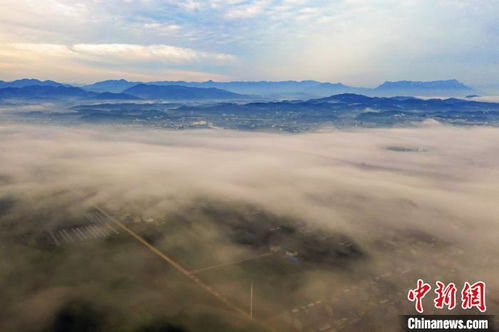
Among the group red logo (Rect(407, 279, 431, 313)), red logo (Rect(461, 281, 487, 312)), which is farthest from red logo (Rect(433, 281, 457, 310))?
red logo (Rect(407, 279, 431, 313))

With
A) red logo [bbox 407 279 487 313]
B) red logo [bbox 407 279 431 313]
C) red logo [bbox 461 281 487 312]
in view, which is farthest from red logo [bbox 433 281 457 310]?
red logo [bbox 407 279 431 313]

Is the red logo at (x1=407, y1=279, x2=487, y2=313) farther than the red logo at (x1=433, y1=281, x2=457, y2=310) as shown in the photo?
No

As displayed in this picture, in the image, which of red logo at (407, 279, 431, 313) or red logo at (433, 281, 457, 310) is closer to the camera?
red logo at (407, 279, 431, 313)

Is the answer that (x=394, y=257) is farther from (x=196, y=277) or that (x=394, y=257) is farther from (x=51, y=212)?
(x=51, y=212)

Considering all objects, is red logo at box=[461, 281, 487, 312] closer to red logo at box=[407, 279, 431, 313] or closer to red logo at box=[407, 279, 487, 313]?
red logo at box=[407, 279, 487, 313]

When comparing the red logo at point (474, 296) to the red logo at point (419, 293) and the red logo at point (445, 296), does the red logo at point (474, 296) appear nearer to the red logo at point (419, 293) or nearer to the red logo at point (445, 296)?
the red logo at point (445, 296)

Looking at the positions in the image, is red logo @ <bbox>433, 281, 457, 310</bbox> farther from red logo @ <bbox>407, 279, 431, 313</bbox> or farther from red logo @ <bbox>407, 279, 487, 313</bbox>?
red logo @ <bbox>407, 279, 431, 313</bbox>

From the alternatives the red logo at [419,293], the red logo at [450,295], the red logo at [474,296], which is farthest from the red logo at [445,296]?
the red logo at [419,293]

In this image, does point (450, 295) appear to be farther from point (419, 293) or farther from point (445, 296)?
point (419, 293)

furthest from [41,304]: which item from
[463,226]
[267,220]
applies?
[463,226]

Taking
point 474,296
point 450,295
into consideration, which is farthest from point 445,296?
point 474,296

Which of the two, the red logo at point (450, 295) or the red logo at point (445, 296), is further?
the red logo at point (445, 296)
